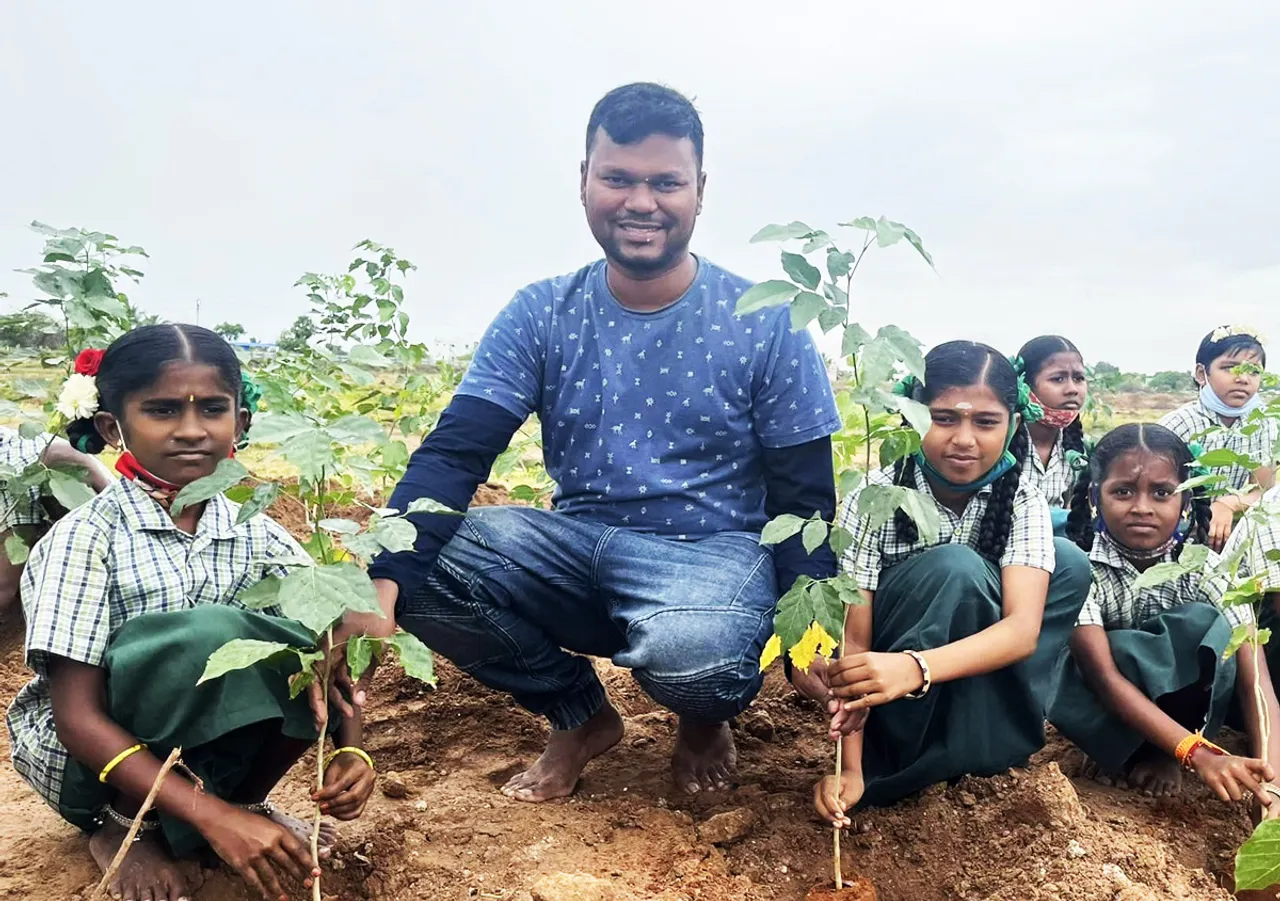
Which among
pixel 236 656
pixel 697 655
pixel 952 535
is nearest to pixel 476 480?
pixel 697 655

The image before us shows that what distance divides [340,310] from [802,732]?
2567 mm

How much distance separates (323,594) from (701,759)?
1147 mm

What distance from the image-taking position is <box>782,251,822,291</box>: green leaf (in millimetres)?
1664

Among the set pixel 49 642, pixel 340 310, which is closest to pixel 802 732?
pixel 49 642

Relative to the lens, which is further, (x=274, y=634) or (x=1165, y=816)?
(x=1165, y=816)

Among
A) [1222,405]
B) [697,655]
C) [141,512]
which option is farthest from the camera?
[1222,405]

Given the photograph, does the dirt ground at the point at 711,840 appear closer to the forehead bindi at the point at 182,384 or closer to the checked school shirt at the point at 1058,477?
the forehead bindi at the point at 182,384

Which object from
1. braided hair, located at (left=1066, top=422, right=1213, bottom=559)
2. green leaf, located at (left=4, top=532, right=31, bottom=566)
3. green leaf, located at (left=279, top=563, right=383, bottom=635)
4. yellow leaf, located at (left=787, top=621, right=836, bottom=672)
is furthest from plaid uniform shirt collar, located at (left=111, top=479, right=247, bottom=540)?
braided hair, located at (left=1066, top=422, right=1213, bottom=559)

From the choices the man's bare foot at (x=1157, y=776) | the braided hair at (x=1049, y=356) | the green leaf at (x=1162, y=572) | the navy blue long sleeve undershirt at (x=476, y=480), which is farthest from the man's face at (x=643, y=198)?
the braided hair at (x=1049, y=356)

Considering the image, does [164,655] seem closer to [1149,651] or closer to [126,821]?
[126,821]

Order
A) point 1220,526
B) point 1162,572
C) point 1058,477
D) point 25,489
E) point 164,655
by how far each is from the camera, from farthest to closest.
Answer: point 1058,477
point 1220,526
point 25,489
point 1162,572
point 164,655

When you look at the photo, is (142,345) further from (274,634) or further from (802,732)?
(802,732)

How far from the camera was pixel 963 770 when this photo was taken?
2.16m

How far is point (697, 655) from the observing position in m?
2.10
